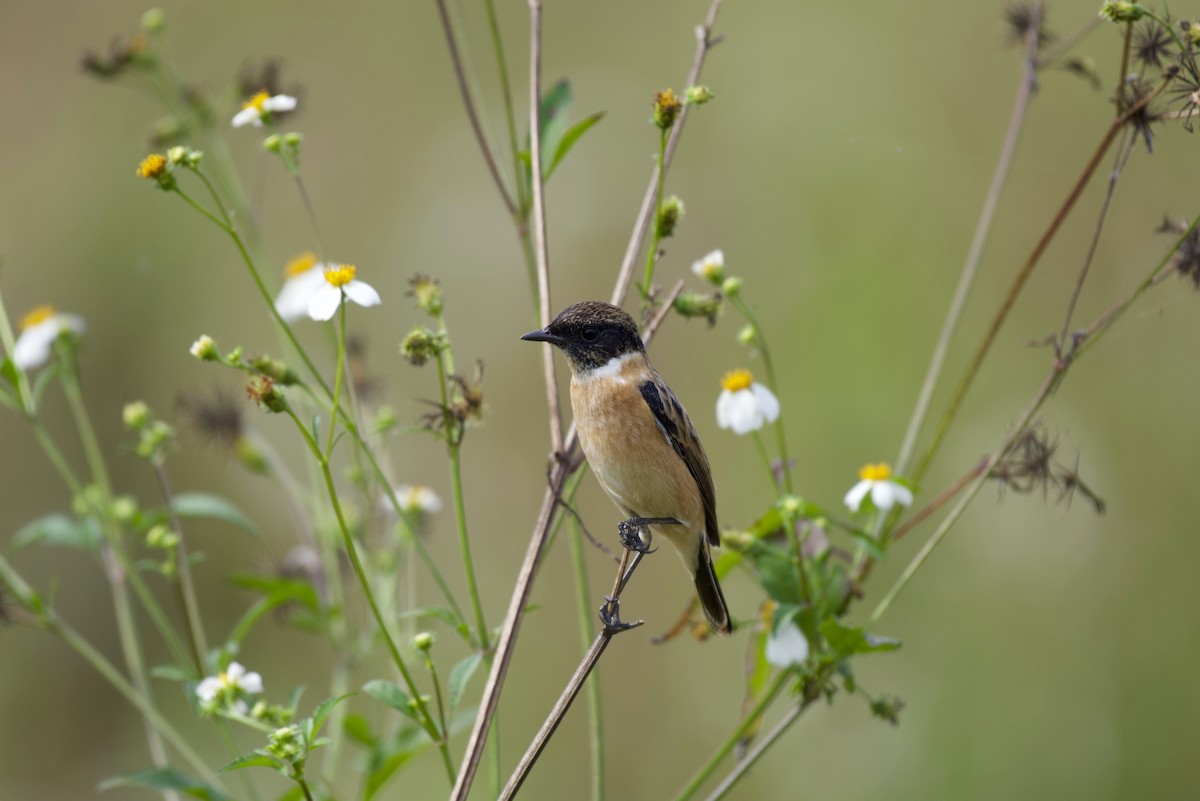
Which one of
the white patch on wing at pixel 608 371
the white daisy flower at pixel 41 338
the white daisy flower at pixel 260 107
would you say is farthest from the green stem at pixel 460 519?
the white daisy flower at pixel 41 338

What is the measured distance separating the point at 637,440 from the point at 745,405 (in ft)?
1.05

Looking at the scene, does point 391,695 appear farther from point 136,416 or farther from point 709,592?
point 136,416

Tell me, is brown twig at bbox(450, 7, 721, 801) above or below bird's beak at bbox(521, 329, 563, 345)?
below

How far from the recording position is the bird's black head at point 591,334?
279 centimetres

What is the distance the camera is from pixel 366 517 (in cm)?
338

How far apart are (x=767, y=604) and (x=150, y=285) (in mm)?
5174

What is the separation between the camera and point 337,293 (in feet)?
8.07

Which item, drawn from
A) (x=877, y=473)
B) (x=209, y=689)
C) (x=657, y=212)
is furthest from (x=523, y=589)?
(x=877, y=473)

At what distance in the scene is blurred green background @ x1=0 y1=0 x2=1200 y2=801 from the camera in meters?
5.06

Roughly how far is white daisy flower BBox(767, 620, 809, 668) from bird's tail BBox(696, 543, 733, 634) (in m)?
0.30

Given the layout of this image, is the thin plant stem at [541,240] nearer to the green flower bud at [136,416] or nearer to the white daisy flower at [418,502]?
the white daisy flower at [418,502]

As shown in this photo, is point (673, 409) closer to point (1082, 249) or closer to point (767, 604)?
point (767, 604)

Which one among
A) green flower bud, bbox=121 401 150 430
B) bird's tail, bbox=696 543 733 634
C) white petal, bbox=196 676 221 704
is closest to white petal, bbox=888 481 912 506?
bird's tail, bbox=696 543 733 634

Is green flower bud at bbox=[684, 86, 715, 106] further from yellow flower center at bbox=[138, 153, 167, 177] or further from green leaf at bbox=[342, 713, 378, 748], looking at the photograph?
green leaf at bbox=[342, 713, 378, 748]
